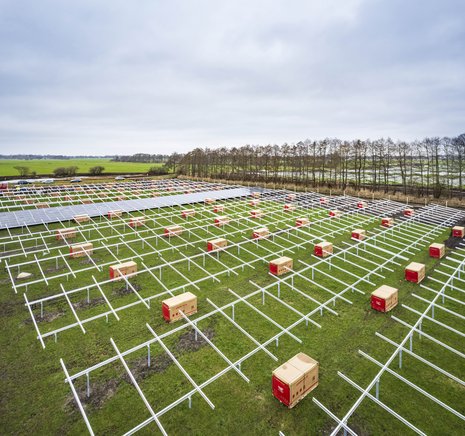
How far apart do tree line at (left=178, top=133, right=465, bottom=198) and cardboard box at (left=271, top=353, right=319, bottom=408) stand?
47.9 metres

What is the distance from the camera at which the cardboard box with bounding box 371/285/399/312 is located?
15344 millimetres

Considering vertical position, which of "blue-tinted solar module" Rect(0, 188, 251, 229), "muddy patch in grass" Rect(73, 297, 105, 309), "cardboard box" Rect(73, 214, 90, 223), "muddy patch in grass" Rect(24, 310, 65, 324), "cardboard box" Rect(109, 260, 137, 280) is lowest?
"muddy patch in grass" Rect(24, 310, 65, 324)

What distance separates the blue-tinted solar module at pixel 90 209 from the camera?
31.2m

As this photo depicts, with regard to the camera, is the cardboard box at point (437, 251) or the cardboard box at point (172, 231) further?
the cardboard box at point (172, 231)

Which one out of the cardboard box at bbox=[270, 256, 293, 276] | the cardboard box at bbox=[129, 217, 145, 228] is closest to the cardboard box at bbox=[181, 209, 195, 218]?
the cardboard box at bbox=[129, 217, 145, 228]

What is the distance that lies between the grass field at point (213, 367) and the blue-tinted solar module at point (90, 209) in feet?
46.5

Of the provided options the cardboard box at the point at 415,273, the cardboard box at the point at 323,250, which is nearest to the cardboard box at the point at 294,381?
the cardboard box at the point at 415,273

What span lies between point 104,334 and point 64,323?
2.81m

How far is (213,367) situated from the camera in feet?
38.5

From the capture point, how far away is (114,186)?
5234 centimetres

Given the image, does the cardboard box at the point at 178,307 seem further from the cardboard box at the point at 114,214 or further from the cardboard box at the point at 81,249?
the cardboard box at the point at 114,214

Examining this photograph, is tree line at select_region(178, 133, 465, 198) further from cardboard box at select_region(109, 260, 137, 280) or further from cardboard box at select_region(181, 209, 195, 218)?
cardboard box at select_region(109, 260, 137, 280)

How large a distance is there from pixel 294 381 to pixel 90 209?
35085mm

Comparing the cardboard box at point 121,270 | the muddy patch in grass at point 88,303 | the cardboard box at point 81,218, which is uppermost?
the cardboard box at point 81,218
